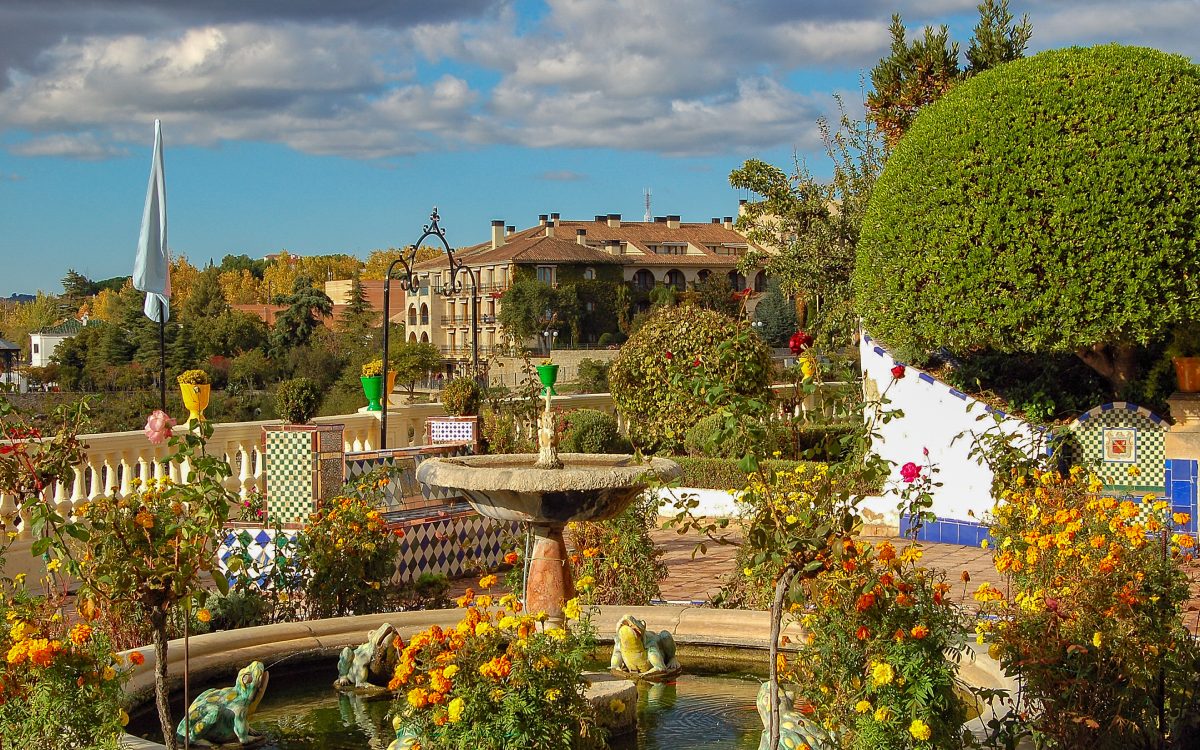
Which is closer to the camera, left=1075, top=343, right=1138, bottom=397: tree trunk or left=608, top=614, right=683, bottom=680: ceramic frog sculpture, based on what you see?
left=608, top=614, right=683, bottom=680: ceramic frog sculpture

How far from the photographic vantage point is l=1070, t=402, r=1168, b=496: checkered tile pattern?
12.1 m

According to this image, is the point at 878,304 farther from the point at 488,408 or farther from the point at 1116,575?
the point at 1116,575

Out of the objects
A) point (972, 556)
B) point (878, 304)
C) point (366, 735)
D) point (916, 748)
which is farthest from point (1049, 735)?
point (878, 304)

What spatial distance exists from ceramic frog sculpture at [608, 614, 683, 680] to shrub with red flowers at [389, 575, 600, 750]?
2.02 metres

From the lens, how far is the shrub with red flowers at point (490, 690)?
4324 millimetres

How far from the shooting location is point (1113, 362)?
13.2m

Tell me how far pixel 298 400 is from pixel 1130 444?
8.22 meters

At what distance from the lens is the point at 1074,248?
11.5 m

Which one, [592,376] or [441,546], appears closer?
[441,546]

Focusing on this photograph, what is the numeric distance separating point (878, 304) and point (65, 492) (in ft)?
26.9

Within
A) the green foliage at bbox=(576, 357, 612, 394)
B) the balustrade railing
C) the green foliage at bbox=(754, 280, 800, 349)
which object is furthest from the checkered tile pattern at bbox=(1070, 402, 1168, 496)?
the green foliage at bbox=(754, 280, 800, 349)

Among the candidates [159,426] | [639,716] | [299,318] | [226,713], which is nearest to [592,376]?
[299,318]

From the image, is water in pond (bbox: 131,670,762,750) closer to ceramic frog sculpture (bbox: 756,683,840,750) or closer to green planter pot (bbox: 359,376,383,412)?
ceramic frog sculpture (bbox: 756,683,840,750)

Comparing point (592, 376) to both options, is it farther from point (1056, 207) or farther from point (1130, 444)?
point (1056, 207)
